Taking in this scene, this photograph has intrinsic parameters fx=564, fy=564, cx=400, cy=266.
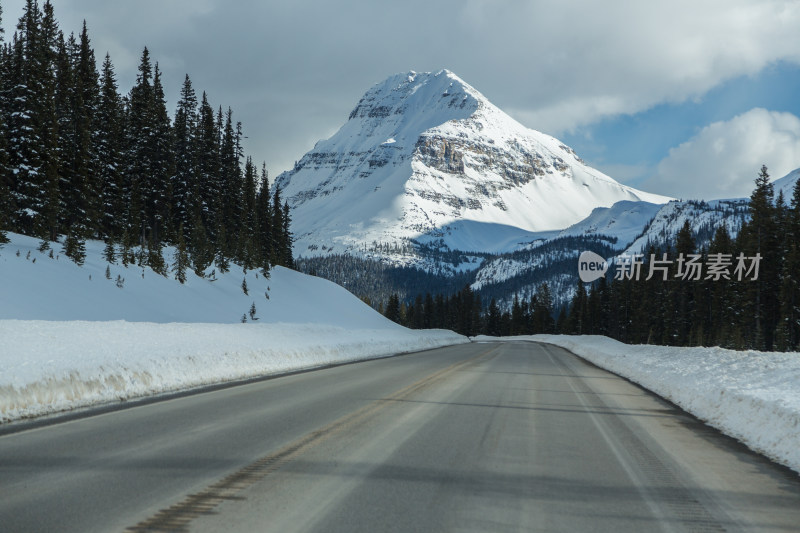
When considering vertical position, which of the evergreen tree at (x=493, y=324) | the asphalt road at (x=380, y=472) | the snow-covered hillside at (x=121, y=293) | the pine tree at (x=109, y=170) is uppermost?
the pine tree at (x=109, y=170)

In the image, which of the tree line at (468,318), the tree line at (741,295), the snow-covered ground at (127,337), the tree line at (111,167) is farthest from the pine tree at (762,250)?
the tree line at (468,318)

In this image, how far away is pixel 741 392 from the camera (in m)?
9.86

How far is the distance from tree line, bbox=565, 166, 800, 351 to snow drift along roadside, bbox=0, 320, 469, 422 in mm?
50285

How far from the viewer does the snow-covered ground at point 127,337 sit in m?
9.36

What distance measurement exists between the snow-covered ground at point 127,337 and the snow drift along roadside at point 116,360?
23 mm

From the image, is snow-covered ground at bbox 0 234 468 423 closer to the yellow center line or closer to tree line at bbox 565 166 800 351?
the yellow center line

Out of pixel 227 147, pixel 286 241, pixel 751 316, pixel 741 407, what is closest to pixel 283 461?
pixel 741 407

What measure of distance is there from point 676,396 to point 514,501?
31.6 feet

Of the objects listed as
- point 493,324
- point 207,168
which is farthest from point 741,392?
point 493,324

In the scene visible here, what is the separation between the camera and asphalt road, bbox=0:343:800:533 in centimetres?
431

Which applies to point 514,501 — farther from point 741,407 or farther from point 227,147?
point 227,147

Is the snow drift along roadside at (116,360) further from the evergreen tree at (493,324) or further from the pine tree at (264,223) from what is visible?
the evergreen tree at (493,324)

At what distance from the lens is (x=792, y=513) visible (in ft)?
15.7

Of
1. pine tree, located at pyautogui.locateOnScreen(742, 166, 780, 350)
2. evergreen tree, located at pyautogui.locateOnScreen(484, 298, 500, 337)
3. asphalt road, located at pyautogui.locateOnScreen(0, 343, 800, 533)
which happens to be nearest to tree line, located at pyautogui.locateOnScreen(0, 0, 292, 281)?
asphalt road, located at pyautogui.locateOnScreen(0, 343, 800, 533)
